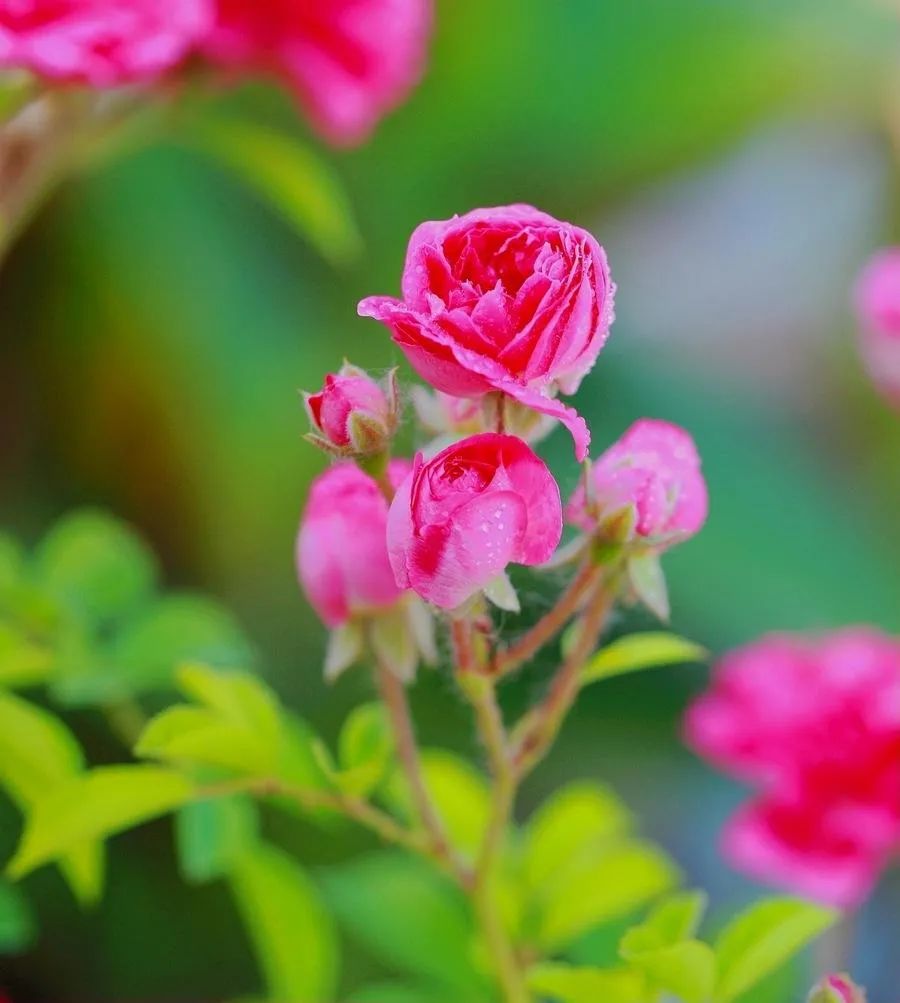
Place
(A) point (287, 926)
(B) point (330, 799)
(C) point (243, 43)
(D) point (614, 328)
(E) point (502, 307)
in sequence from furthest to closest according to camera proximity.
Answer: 1. (D) point (614, 328)
2. (C) point (243, 43)
3. (A) point (287, 926)
4. (B) point (330, 799)
5. (E) point (502, 307)

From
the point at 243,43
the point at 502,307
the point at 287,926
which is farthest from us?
the point at 243,43

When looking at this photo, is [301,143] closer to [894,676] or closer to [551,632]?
[894,676]

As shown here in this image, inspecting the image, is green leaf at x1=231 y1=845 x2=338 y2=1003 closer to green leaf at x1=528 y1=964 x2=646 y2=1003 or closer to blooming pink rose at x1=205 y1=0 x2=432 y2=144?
green leaf at x1=528 y1=964 x2=646 y2=1003

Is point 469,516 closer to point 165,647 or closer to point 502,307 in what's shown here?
point 502,307

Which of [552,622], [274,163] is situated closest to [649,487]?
[552,622]

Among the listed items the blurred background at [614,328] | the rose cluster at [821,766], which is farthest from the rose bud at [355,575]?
the blurred background at [614,328]
